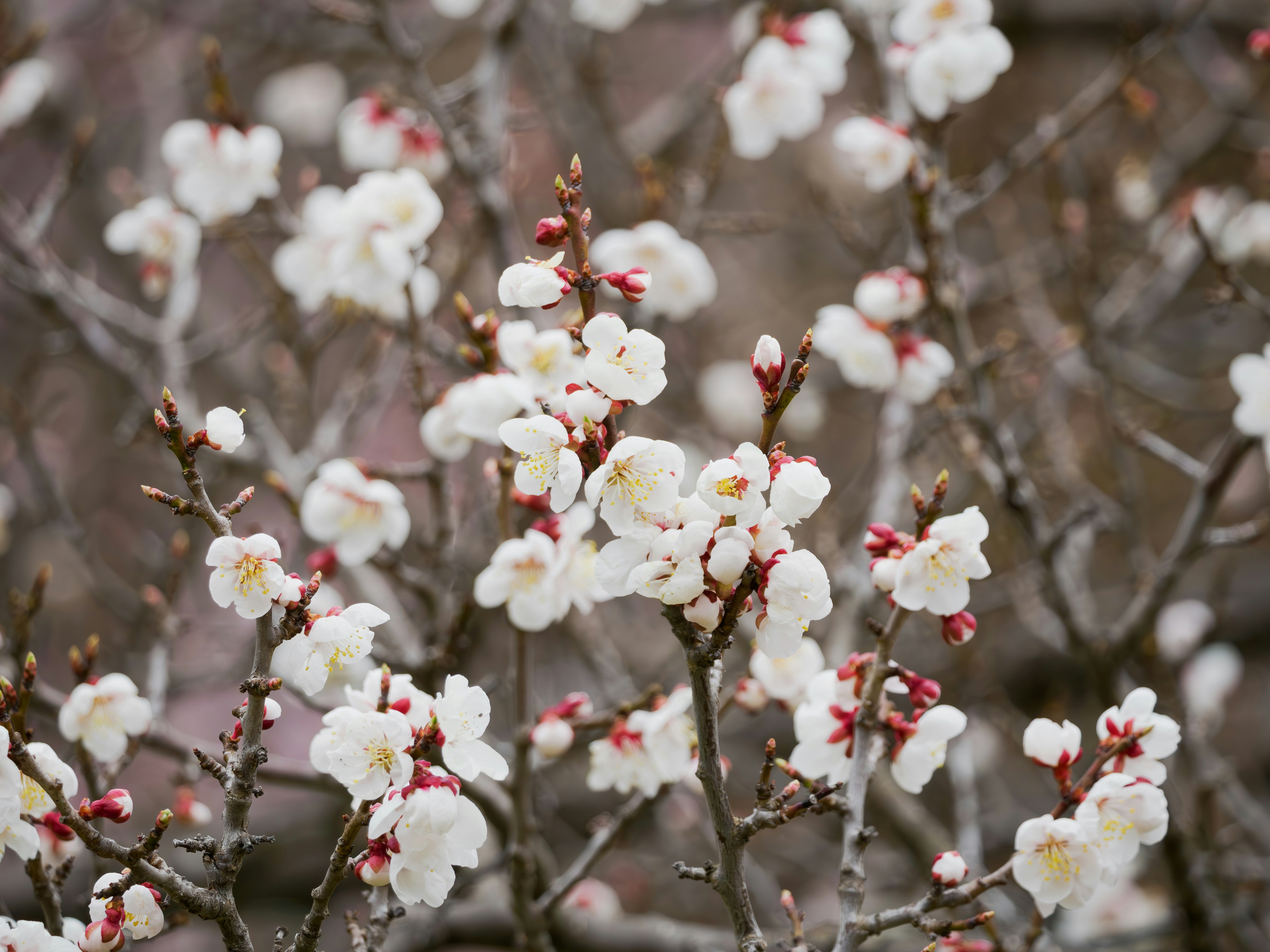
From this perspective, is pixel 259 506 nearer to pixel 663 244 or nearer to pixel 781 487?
pixel 663 244

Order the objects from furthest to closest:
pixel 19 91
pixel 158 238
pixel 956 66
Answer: pixel 19 91, pixel 158 238, pixel 956 66

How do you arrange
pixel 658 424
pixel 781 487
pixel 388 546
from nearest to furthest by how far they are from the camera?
pixel 781 487, pixel 388 546, pixel 658 424

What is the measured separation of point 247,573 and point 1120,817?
4.20 ft

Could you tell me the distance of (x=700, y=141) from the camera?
4.90 meters

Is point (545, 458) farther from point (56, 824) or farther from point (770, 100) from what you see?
point (770, 100)

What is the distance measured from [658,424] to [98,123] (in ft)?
10.5

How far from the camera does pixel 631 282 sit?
134cm

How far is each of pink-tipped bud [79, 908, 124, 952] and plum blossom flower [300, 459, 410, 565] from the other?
33.5 inches

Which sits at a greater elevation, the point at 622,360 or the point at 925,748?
the point at 622,360

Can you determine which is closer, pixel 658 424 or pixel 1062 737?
pixel 1062 737

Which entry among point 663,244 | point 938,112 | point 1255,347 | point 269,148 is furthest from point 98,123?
point 1255,347

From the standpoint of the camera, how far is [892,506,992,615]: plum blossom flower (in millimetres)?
1304

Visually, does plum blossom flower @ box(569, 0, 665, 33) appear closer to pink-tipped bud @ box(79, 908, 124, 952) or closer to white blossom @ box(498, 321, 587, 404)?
white blossom @ box(498, 321, 587, 404)

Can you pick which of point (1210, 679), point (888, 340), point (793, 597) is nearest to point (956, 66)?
point (888, 340)
